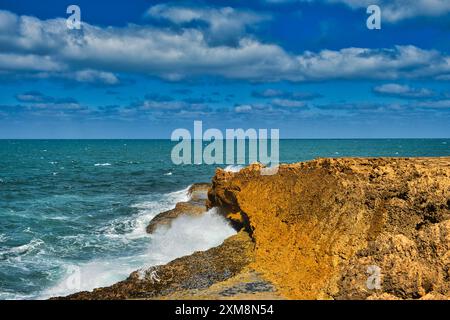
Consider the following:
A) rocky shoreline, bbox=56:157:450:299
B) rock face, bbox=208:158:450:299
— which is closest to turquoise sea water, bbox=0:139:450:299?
rocky shoreline, bbox=56:157:450:299

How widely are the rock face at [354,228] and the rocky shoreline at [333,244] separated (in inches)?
1.3

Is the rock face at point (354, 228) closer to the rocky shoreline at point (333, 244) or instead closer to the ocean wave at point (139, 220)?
the rocky shoreline at point (333, 244)

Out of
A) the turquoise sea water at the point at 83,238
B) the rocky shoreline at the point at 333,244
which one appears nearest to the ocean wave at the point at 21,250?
the turquoise sea water at the point at 83,238

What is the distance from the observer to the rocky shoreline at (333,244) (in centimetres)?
1241

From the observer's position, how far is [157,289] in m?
15.9

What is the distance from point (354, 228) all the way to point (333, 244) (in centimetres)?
106

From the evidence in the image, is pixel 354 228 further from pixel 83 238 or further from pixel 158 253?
pixel 83 238

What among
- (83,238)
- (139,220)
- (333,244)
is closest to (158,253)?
(83,238)

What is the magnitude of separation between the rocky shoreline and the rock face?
0.03m

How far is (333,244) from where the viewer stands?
15.3 meters

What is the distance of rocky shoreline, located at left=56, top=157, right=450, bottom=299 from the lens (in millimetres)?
12406

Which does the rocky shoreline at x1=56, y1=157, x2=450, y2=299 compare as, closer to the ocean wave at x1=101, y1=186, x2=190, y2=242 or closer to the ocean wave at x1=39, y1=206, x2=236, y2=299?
the ocean wave at x1=39, y1=206, x2=236, y2=299
